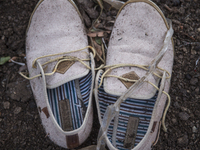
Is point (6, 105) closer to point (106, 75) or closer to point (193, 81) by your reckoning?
point (106, 75)

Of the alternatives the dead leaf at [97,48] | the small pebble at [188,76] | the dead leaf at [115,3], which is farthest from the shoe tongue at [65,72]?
the small pebble at [188,76]

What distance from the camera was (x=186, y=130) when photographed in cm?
139

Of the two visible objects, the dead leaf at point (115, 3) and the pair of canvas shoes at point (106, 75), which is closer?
the pair of canvas shoes at point (106, 75)

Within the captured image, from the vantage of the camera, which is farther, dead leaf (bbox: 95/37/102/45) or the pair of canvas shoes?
dead leaf (bbox: 95/37/102/45)

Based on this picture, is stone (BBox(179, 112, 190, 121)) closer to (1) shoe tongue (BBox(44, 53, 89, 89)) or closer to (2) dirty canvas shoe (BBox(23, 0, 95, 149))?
(2) dirty canvas shoe (BBox(23, 0, 95, 149))

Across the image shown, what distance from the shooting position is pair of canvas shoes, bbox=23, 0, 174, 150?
1.12 m

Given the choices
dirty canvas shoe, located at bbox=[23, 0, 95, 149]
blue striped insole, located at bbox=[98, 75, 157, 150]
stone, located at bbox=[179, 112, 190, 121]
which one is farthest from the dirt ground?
blue striped insole, located at bbox=[98, 75, 157, 150]

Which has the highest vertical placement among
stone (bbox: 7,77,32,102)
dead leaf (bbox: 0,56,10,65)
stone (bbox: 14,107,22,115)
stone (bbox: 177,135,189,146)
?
dead leaf (bbox: 0,56,10,65)

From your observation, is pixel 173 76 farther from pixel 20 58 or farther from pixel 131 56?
pixel 20 58

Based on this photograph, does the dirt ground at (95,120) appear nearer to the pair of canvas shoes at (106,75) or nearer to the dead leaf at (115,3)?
the dead leaf at (115,3)

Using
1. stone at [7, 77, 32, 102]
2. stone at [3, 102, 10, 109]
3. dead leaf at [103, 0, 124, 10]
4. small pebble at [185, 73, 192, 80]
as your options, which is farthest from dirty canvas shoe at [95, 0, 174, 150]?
stone at [3, 102, 10, 109]

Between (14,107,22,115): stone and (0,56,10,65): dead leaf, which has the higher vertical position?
(0,56,10,65): dead leaf

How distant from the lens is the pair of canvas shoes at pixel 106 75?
3.67 ft

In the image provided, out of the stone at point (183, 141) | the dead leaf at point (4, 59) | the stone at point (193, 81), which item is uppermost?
the dead leaf at point (4, 59)
